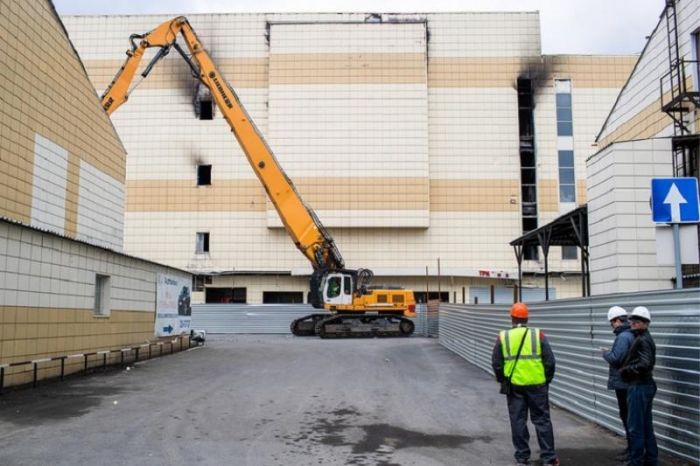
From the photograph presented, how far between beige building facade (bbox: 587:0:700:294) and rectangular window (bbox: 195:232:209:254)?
1096 inches

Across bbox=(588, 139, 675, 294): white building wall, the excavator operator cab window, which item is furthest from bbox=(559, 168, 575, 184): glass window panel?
bbox=(588, 139, 675, 294): white building wall

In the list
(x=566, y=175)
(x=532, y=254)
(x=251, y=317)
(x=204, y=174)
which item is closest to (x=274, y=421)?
(x=251, y=317)

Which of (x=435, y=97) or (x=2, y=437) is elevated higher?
(x=435, y=97)

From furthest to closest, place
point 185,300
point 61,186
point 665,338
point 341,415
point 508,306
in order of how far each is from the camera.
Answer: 1. point 185,300
2. point 61,186
3. point 508,306
4. point 341,415
5. point 665,338

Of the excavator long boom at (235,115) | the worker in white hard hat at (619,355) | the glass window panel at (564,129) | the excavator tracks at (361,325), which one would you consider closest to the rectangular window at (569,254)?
the glass window panel at (564,129)

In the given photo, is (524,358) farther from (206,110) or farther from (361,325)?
(206,110)

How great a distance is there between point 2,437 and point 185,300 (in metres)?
15.5

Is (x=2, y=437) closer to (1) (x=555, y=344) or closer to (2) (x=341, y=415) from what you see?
(2) (x=341, y=415)

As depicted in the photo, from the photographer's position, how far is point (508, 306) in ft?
44.8

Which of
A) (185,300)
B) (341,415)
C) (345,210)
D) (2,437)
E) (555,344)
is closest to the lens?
(2,437)

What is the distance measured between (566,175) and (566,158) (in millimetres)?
1073

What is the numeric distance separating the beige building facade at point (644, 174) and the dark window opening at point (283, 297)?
25505mm

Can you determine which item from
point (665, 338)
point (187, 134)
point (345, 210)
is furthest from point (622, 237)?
point (187, 134)

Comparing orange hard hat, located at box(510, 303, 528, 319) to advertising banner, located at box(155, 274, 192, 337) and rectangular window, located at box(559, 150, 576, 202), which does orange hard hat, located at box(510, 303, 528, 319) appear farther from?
rectangular window, located at box(559, 150, 576, 202)
